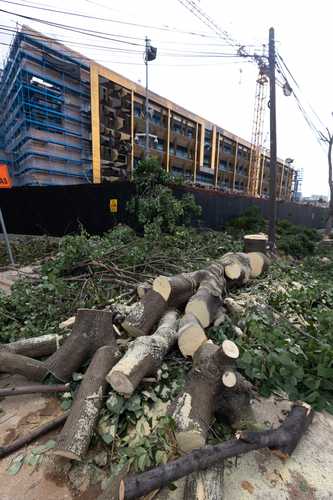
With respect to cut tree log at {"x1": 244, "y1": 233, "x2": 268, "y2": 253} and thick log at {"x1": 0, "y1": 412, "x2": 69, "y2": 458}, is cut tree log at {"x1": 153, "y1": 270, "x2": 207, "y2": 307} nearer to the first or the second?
thick log at {"x1": 0, "y1": 412, "x2": 69, "y2": 458}

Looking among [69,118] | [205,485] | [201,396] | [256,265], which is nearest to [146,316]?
[201,396]

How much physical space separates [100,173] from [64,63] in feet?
31.3

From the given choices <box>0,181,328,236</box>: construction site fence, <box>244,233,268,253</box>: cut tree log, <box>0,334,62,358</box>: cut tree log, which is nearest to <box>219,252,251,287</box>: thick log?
<box>244,233,268,253</box>: cut tree log

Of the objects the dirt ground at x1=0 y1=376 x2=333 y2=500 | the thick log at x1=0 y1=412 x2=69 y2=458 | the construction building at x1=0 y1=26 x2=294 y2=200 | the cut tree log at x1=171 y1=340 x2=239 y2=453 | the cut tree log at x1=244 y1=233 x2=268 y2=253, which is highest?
the construction building at x1=0 y1=26 x2=294 y2=200

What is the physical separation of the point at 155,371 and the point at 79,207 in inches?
277

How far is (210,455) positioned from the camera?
1.25 m

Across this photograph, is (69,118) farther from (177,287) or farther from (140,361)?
(140,361)

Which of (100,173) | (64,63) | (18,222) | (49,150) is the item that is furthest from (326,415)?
(64,63)

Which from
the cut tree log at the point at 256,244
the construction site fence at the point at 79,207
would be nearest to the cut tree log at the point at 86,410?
the cut tree log at the point at 256,244

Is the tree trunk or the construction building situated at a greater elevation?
the construction building

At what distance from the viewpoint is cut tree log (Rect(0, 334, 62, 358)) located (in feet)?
6.84

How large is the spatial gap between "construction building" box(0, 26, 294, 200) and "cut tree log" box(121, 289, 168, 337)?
16.4 m

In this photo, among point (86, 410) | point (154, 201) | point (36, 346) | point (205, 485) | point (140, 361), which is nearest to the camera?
Result: point (205, 485)

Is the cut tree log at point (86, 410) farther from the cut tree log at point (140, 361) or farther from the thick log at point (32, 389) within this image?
the thick log at point (32, 389)
